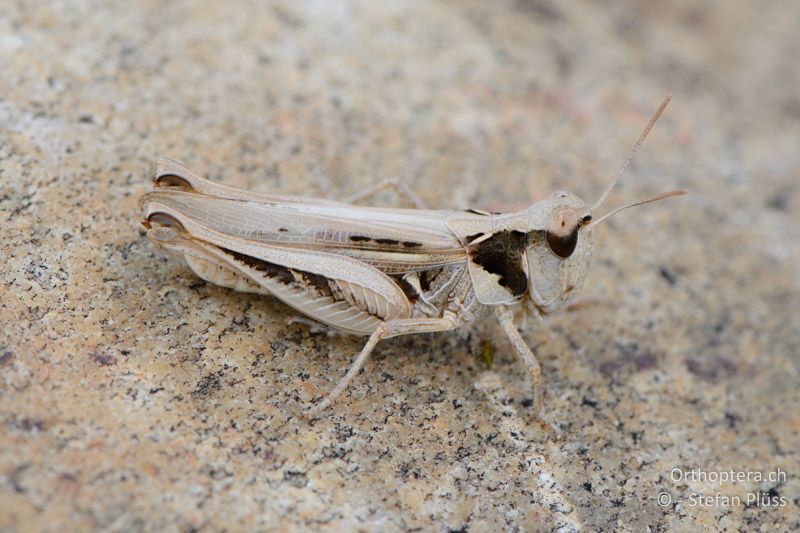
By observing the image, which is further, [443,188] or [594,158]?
[594,158]

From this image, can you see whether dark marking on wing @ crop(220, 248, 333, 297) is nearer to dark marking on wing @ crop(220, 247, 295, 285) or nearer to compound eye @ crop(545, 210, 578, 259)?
dark marking on wing @ crop(220, 247, 295, 285)

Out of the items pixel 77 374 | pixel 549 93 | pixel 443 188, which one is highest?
pixel 549 93

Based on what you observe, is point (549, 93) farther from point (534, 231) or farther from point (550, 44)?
point (534, 231)

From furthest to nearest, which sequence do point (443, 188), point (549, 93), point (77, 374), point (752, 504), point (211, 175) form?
point (549, 93) < point (443, 188) < point (211, 175) < point (752, 504) < point (77, 374)

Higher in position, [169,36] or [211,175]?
[169,36]

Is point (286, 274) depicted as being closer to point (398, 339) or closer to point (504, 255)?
point (398, 339)

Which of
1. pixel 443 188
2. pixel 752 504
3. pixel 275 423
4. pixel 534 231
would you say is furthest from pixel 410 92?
pixel 752 504

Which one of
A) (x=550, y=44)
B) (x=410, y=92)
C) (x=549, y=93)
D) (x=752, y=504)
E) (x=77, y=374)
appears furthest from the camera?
(x=550, y=44)
